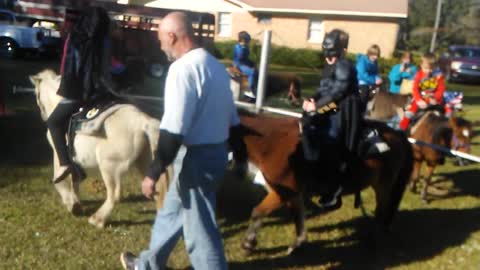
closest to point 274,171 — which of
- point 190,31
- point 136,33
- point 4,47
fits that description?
point 190,31

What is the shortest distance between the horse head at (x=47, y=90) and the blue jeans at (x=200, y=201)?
2.60m

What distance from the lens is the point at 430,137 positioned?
348 inches

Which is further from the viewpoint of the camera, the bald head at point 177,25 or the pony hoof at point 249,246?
the pony hoof at point 249,246

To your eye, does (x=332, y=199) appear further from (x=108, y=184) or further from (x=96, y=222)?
(x=96, y=222)

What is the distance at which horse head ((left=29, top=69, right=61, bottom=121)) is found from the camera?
6.61 m

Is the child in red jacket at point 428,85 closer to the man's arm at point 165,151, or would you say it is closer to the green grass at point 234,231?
the green grass at point 234,231

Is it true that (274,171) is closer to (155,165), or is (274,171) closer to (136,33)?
(155,165)

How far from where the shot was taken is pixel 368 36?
39.3m

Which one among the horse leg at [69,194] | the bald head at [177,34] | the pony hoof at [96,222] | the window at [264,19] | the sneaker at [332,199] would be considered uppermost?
the bald head at [177,34]

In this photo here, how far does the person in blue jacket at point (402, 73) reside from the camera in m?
13.5

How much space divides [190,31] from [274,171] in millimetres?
2094

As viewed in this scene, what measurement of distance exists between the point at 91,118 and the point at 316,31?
35.7 m

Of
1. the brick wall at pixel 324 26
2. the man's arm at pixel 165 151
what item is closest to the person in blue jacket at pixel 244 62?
the man's arm at pixel 165 151

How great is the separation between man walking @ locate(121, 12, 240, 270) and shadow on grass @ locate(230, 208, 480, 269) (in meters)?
1.37
